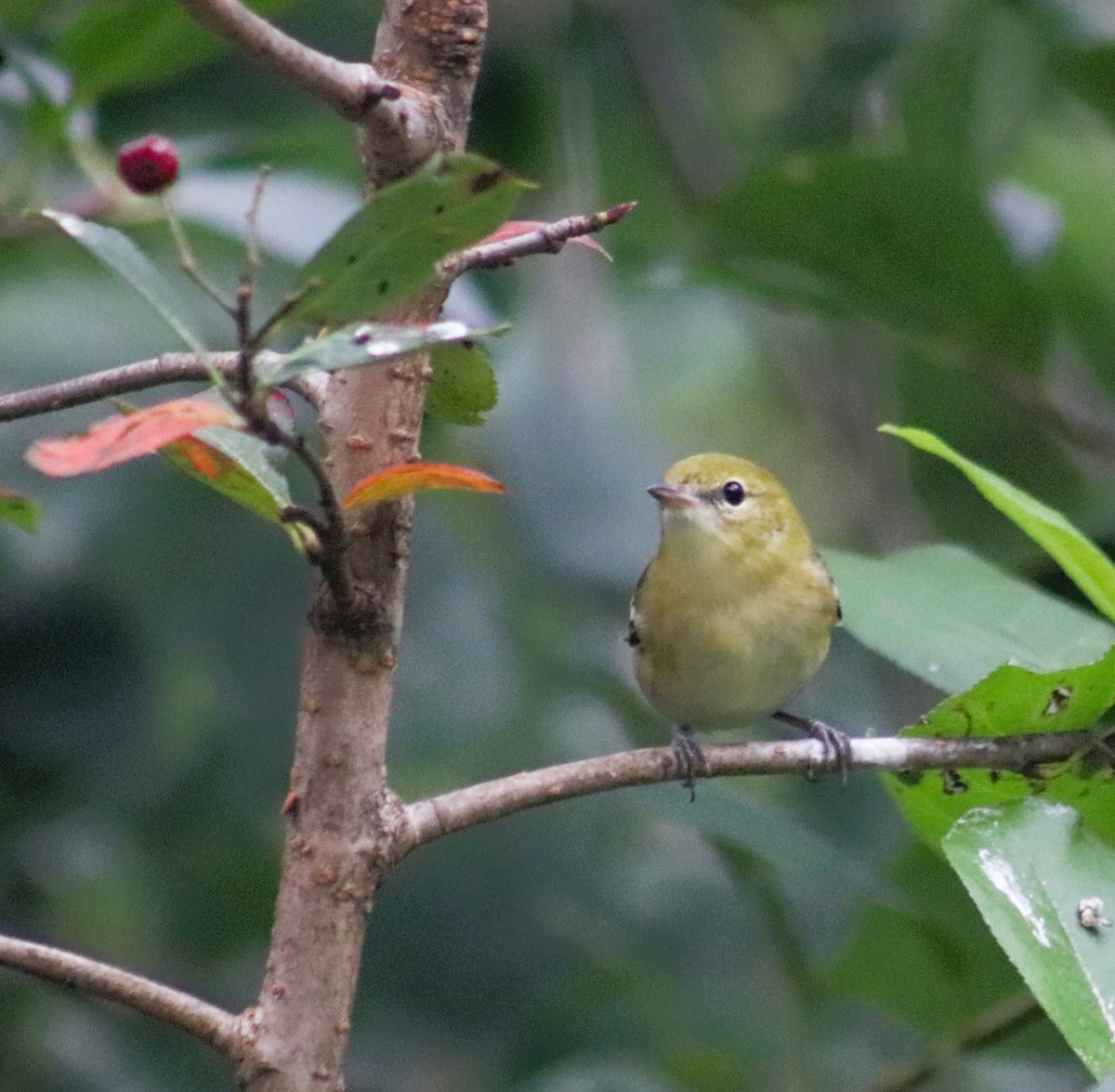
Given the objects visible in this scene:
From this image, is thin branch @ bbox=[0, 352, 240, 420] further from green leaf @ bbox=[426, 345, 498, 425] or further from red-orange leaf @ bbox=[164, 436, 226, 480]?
green leaf @ bbox=[426, 345, 498, 425]

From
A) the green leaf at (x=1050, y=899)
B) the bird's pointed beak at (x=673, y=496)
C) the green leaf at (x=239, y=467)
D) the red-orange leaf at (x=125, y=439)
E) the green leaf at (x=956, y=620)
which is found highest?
the red-orange leaf at (x=125, y=439)

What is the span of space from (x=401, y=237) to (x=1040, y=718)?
1079 mm

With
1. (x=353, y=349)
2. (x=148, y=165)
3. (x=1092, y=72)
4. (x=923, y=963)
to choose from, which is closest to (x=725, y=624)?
(x=923, y=963)

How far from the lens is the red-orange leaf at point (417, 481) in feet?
4.94

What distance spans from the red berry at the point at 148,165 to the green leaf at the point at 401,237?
30 cm

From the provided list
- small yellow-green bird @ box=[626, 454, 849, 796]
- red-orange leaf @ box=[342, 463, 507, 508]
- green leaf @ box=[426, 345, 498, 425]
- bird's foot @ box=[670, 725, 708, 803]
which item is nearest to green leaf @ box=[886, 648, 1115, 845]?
bird's foot @ box=[670, 725, 708, 803]

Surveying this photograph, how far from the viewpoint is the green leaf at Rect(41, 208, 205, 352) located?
1.39 metres

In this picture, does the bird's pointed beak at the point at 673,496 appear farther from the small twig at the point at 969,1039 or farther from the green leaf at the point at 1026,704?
the green leaf at the point at 1026,704

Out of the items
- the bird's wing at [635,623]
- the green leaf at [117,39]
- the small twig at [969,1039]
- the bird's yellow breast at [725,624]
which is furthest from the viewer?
the bird's wing at [635,623]

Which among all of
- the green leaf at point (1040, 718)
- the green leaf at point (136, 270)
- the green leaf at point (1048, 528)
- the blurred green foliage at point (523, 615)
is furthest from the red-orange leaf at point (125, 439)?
the blurred green foliage at point (523, 615)

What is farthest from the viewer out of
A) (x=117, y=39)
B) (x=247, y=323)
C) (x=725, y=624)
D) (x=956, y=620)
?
(x=725, y=624)

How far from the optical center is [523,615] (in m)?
4.03

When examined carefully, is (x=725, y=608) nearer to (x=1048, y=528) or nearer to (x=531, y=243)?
(x=1048, y=528)

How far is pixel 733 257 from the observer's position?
394 centimetres
